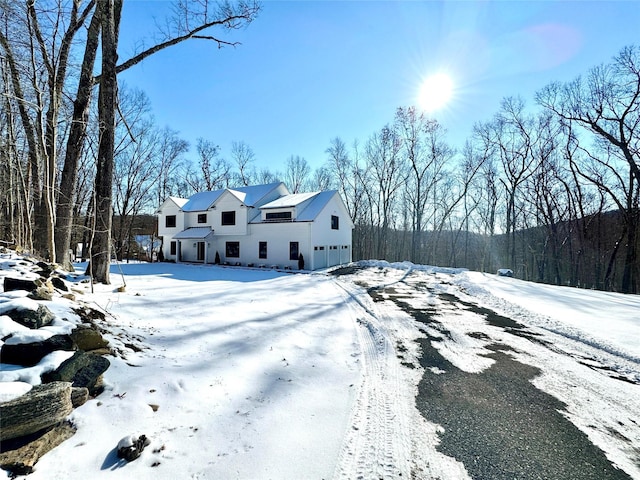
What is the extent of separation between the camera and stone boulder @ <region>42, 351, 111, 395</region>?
236cm

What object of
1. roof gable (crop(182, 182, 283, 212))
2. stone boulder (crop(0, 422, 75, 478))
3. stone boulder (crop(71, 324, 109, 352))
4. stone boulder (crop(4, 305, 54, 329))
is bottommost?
stone boulder (crop(0, 422, 75, 478))

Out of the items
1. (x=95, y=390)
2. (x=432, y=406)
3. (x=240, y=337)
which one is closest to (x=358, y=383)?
(x=432, y=406)

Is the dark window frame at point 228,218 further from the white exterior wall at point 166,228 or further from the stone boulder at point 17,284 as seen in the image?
the stone boulder at point 17,284

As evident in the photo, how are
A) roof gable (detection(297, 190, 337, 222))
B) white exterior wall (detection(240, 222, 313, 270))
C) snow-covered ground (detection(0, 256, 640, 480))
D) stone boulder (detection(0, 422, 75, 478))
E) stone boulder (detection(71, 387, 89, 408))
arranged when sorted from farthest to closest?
roof gable (detection(297, 190, 337, 222)) → white exterior wall (detection(240, 222, 313, 270)) → stone boulder (detection(71, 387, 89, 408)) → snow-covered ground (detection(0, 256, 640, 480)) → stone boulder (detection(0, 422, 75, 478))

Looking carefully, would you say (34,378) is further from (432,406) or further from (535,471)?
(535,471)

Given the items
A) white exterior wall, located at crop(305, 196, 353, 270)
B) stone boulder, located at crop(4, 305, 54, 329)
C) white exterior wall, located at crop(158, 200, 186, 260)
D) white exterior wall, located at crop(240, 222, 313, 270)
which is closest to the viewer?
stone boulder, located at crop(4, 305, 54, 329)

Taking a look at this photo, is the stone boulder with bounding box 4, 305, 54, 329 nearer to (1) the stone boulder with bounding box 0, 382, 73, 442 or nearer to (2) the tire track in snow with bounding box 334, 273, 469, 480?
(1) the stone boulder with bounding box 0, 382, 73, 442

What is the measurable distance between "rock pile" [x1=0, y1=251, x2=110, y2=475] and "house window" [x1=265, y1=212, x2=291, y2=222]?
1558 centimetres

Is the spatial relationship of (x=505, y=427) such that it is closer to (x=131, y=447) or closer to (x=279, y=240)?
(x=131, y=447)

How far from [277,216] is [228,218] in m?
3.98

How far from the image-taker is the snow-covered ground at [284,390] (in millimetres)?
2201

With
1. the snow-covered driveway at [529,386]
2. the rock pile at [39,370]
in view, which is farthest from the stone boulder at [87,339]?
the snow-covered driveway at [529,386]

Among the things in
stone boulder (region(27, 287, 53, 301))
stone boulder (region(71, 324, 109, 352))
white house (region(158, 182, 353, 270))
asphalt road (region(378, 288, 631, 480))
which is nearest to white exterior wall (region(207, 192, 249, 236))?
white house (region(158, 182, 353, 270))

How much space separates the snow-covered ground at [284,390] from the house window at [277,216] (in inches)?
498
